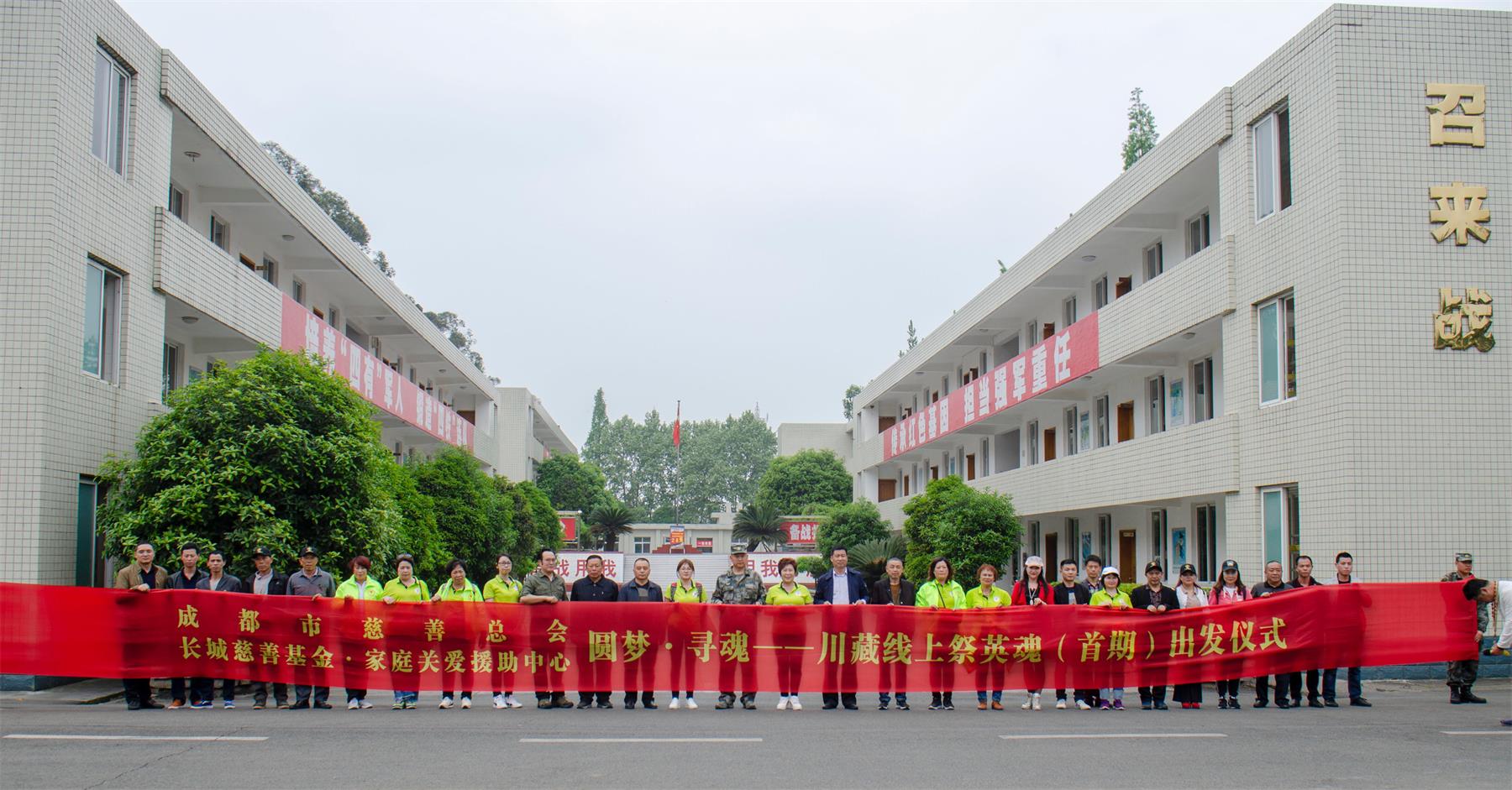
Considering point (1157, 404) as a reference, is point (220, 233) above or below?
above

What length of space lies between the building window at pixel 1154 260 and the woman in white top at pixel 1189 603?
1162cm

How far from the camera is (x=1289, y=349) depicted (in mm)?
18562

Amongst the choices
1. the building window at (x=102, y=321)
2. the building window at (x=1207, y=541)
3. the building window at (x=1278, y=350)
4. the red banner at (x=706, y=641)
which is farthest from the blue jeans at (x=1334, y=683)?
the building window at (x=102, y=321)

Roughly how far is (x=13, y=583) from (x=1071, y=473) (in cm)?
2036

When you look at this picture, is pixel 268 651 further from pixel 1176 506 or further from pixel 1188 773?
pixel 1176 506

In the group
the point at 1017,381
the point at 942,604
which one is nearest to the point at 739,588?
the point at 942,604

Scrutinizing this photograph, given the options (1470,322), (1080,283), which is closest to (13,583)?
(1470,322)

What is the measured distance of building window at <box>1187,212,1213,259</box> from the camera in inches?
921

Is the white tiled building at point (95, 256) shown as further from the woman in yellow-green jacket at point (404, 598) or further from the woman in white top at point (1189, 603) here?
the woman in white top at point (1189, 603)

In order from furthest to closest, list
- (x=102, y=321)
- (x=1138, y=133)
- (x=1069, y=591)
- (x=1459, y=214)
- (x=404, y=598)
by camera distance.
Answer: (x=1138, y=133) < (x=1459, y=214) < (x=102, y=321) < (x=1069, y=591) < (x=404, y=598)

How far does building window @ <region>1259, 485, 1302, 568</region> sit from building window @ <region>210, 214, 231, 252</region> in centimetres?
1873

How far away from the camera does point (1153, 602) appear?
14.1 meters

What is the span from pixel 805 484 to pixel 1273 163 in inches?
2076

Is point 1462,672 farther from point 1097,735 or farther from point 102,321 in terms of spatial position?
point 102,321
